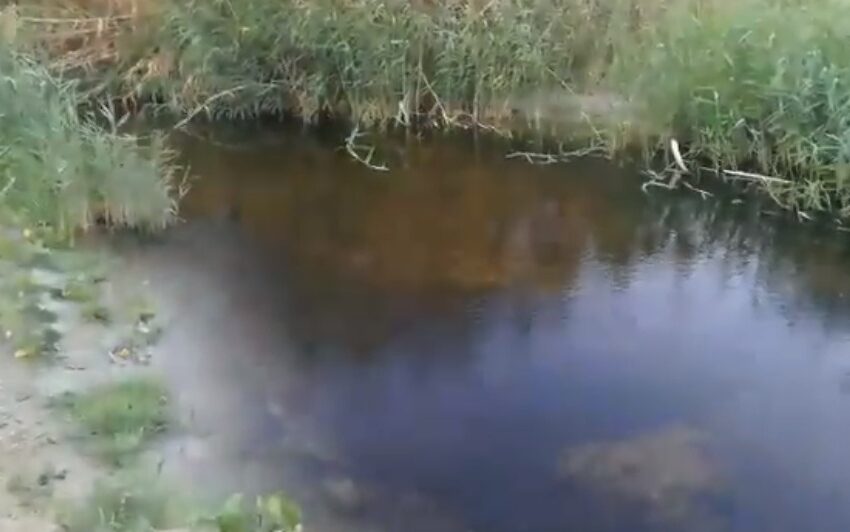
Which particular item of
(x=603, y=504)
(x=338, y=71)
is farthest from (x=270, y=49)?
(x=603, y=504)

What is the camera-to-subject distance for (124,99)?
9758 millimetres

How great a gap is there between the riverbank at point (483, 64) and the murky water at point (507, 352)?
59 cm

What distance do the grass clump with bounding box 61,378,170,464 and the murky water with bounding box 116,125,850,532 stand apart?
16 centimetres

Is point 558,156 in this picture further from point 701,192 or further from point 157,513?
point 157,513

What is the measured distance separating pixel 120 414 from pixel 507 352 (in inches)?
81.5

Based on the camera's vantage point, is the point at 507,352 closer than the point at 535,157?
Yes

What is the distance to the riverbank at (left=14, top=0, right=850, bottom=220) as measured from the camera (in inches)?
314

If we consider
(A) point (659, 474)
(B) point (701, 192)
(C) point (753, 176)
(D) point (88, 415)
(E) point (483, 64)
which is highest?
(E) point (483, 64)

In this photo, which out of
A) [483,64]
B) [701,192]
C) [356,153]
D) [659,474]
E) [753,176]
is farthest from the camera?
[483,64]

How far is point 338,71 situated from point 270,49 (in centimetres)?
63

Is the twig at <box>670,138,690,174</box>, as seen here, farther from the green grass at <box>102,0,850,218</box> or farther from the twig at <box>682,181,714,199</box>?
the twig at <box>682,181,714,199</box>

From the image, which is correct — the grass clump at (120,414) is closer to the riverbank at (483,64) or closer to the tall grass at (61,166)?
the tall grass at (61,166)

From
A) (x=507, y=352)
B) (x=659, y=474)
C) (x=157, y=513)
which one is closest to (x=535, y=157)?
(x=507, y=352)

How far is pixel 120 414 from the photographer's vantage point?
14.5ft
